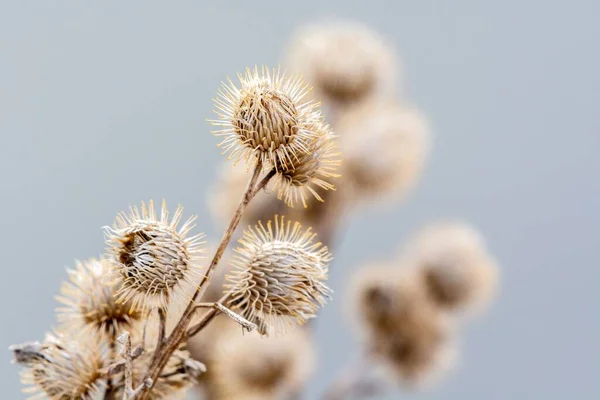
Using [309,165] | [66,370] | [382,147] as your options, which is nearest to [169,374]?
Answer: [66,370]

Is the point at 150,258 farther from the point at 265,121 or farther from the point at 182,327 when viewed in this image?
the point at 265,121

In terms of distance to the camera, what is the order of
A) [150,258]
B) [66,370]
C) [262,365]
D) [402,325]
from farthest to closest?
[402,325], [262,365], [66,370], [150,258]

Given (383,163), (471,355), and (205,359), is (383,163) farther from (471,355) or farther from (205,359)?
A: (471,355)

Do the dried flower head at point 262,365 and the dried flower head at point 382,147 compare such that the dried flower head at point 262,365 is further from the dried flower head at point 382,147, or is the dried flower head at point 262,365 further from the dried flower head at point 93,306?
the dried flower head at point 93,306

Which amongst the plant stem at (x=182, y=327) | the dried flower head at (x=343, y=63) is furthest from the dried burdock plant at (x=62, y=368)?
the dried flower head at (x=343, y=63)

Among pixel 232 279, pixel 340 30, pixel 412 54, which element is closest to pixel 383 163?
pixel 340 30

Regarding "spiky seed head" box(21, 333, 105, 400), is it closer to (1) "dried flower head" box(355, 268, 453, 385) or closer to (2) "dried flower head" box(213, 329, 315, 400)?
(2) "dried flower head" box(213, 329, 315, 400)
